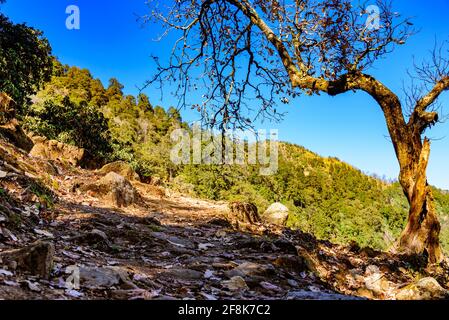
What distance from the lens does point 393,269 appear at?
6.34m

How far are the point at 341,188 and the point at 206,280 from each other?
209ft

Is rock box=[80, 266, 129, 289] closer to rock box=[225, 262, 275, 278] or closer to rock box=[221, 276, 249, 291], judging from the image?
rock box=[221, 276, 249, 291]

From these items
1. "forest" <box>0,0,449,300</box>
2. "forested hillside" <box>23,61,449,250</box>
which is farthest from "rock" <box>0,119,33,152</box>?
"forested hillside" <box>23,61,449,250</box>

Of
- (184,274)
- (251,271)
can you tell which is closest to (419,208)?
(251,271)

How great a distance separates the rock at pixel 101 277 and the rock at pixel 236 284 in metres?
1.11

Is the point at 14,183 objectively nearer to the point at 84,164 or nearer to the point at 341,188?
the point at 84,164

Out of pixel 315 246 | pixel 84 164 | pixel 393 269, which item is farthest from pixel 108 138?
pixel 393 269

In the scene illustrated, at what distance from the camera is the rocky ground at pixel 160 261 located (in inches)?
133

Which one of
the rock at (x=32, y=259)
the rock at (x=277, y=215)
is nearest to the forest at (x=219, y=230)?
the rock at (x=32, y=259)

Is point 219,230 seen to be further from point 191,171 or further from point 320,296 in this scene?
point 191,171

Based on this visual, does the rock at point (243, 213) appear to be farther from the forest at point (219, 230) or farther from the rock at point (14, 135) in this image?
the rock at point (14, 135)

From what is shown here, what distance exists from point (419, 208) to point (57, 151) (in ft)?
47.7

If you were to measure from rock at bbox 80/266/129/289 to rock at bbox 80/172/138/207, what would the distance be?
20.2ft

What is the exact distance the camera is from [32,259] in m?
3.31
